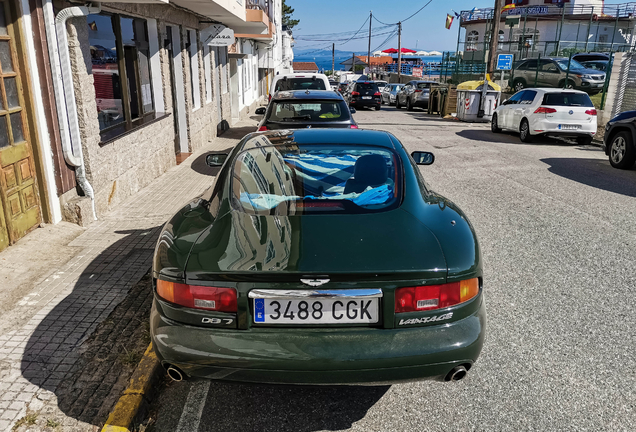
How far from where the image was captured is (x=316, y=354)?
95.3 inches

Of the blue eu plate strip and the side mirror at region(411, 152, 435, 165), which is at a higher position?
the side mirror at region(411, 152, 435, 165)

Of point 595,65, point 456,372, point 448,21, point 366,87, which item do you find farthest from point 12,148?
point 448,21

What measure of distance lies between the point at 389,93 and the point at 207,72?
2025cm

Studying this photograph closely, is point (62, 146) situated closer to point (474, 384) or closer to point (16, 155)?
point (16, 155)

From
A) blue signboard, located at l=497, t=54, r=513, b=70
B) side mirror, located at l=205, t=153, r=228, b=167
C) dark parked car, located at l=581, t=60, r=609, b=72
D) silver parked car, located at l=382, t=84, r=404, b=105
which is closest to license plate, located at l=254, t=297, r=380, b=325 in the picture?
side mirror, located at l=205, t=153, r=228, b=167

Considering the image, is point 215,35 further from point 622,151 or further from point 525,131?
point 622,151

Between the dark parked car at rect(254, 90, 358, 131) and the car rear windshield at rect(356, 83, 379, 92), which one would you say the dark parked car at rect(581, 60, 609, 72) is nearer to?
the car rear windshield at rect(356, 83, 379, 92)

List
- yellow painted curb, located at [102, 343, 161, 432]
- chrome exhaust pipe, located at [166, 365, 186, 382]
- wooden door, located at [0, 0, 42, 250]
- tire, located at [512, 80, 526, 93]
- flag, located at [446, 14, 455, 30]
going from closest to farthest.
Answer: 1. chrome exhaust pipe, located at [166, 365, 186, 382]
2. yellow painted curb, located at [102, 343, 161, 432]
3. wooden door, located at [0, 0, 42, 250]
4. tire, located at [512, 80, 526, 93]
5. flag, located at [446, 14, 455, 30]

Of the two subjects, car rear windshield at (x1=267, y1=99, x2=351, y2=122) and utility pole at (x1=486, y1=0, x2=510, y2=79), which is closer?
car rear windshield at (x1=267, y1=99, x2=351, y2=122)

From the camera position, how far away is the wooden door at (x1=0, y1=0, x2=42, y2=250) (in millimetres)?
4977

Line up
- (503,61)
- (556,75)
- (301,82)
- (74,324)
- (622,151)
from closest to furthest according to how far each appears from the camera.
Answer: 1. (74,324)
2. (622,151)
3. (301,82)
4. (503,61)
5. (556,75)

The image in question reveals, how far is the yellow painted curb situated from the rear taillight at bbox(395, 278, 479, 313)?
5.14 feet

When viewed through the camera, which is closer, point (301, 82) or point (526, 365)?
point (526, 365)

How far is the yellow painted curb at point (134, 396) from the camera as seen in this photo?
2.72 meters
